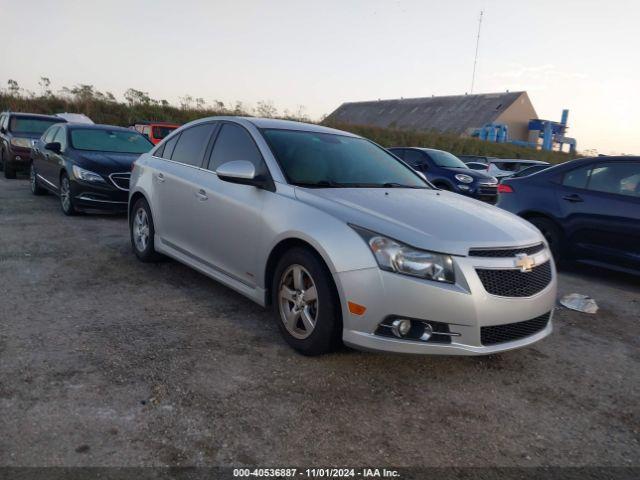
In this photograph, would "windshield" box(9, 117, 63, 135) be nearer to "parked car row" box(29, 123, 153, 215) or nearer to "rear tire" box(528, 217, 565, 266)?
"parked car row" box(29, 123, 153, 215)

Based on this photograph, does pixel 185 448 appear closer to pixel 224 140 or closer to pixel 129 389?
pixel 129 389

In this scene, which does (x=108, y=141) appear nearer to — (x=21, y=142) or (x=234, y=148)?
(x=234, y=148)

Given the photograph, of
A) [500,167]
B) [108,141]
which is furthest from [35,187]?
[500,167]

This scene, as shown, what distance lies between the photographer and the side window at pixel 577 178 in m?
6.52

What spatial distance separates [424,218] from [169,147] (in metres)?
3.18

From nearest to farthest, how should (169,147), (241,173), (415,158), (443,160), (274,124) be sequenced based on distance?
1. (241,173)
2. (274,124)
3. (169,147)
4. (443,160)
5. (415,158)

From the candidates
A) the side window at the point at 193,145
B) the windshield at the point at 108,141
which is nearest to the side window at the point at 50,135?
the windshield at the point at 108,141

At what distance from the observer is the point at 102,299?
4473 mm

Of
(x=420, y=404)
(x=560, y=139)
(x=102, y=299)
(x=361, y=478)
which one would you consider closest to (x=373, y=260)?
(x=420, y=404)

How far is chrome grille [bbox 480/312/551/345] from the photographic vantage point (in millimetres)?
3137

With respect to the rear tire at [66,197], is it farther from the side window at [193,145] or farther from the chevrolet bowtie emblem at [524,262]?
the chevrolet bowtie emblem at [524,262]

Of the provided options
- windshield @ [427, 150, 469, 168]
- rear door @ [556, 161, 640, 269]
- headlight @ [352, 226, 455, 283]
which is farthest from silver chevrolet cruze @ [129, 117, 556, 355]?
windshield @ [427, 150, 469, 168]

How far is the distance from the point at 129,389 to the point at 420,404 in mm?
1660

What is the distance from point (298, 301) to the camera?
3508 millimetres
